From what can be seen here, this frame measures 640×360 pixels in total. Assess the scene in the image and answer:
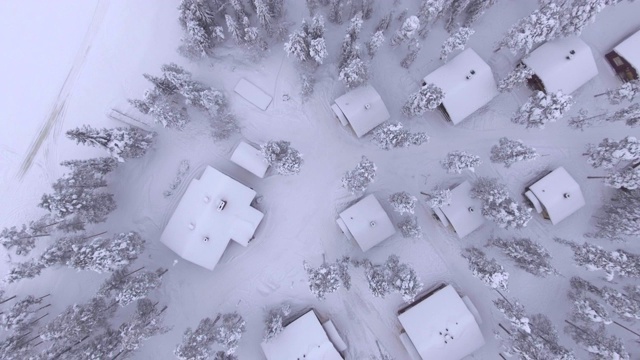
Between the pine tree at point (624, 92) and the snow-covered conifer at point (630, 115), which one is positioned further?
the pine tree at point (624, 92)

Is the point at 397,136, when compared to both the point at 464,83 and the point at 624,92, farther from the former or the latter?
the point at 624,92

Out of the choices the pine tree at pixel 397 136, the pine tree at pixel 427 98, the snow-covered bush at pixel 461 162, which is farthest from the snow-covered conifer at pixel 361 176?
the snow-covered bush at pixel 461 162

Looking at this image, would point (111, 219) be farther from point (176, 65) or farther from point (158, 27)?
point (158, 27)

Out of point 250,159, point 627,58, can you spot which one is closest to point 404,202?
point 250,159

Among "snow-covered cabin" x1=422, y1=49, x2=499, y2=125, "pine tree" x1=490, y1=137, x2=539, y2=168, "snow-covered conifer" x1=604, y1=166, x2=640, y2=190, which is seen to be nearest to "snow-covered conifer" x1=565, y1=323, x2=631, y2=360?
"snow-covered conifer" x1=604, y1=166, x2=640, y2=190


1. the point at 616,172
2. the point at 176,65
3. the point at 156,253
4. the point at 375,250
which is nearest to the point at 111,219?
the point at 156,253

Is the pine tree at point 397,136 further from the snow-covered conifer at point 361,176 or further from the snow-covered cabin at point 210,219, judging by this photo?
the snow-covered cabin at point 210,219

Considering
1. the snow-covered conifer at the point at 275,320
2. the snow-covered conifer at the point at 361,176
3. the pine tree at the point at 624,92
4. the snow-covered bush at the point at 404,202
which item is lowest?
the snow-covered conifer at the point at 275,320

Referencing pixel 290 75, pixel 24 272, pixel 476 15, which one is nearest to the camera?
pixel 24 272
